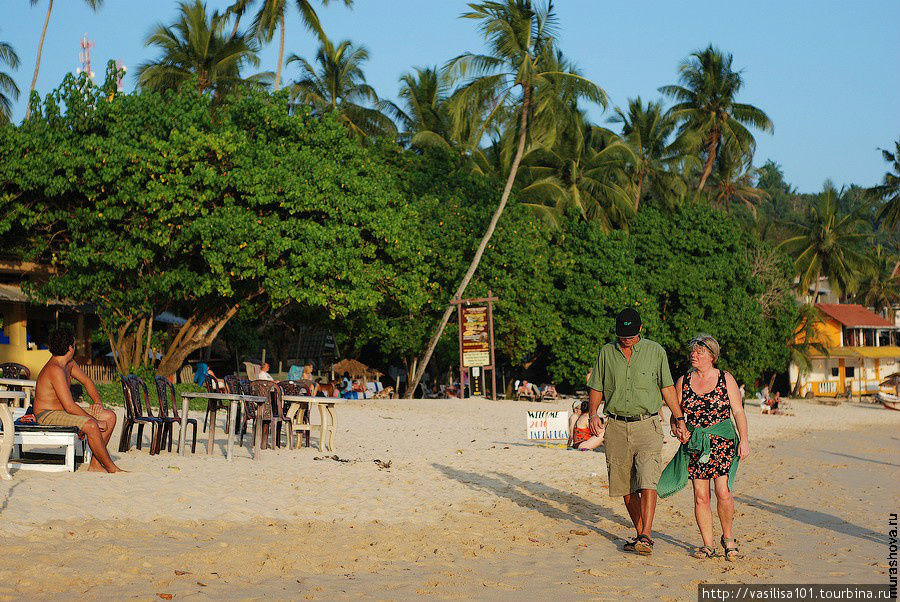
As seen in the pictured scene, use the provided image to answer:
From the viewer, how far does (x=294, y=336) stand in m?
34.6

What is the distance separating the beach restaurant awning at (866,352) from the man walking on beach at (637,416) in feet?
142

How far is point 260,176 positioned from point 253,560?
624 inches

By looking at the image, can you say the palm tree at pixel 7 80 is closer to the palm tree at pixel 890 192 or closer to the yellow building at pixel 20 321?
the yellow building at pixel 20 321

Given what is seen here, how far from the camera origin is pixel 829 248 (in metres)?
47.6

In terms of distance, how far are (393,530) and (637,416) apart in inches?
Answer: 85.8

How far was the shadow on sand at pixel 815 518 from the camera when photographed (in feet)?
26.7

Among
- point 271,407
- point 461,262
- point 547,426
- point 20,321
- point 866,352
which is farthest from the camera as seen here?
point 866,352

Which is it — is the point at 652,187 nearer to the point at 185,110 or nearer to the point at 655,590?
the point at 185,110

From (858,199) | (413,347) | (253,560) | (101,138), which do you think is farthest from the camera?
(858,199)

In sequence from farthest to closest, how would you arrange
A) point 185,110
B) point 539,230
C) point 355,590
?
point 539,230 < point 185,110 < point 355,590

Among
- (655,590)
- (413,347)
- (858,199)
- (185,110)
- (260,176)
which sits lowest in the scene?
(655,590)

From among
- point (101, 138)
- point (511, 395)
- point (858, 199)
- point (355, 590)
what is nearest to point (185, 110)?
point (101, 138)

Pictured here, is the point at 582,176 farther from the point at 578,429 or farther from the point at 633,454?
the point at 633,454

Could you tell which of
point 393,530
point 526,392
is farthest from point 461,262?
point 393,530
